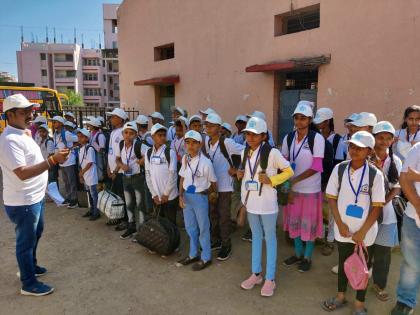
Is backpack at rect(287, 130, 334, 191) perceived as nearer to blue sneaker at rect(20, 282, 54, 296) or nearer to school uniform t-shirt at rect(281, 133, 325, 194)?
school uniform t-shirt at rect(281, 133, 325, 194)

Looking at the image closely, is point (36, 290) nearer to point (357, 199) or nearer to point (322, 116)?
point (357, 199)

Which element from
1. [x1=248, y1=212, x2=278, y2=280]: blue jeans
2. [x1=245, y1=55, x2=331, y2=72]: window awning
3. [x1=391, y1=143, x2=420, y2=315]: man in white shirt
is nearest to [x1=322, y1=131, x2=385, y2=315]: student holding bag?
[x1=391, y1=143, x2=420, y2=315]: man in white shirt

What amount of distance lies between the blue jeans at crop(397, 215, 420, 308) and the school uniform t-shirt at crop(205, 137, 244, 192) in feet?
6.36

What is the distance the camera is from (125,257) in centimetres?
398

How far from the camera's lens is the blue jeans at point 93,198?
211 inches

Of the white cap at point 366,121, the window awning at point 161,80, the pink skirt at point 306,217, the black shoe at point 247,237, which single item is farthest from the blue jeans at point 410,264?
the window awning at point 161,80

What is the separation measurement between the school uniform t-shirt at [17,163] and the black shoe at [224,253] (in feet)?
6.98

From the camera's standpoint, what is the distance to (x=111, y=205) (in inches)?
189

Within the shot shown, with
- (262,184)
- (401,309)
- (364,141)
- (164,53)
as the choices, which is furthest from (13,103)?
(164,53)

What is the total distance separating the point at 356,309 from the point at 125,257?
2.65 m

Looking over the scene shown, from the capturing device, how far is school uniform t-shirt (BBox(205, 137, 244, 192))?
3.85 metres

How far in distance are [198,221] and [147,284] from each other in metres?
0.85

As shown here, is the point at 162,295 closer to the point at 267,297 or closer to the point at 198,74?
the point at 267,297

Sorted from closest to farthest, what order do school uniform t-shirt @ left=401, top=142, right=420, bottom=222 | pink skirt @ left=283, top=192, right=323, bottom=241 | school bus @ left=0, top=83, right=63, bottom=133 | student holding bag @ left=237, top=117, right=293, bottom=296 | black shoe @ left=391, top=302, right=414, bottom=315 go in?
school uniform t-shirt @ left=401, top=142, right=420, bottom=222 < black shoe @ left=391, top=302, right=414, bottom=315 < student holding bag @ left=237, top=117, right=293, bottom=296 < pink skirt @ left=283, top=192, right=323, bottom=241 < school bus @ left=0, top=83, right=63, bottom=133
